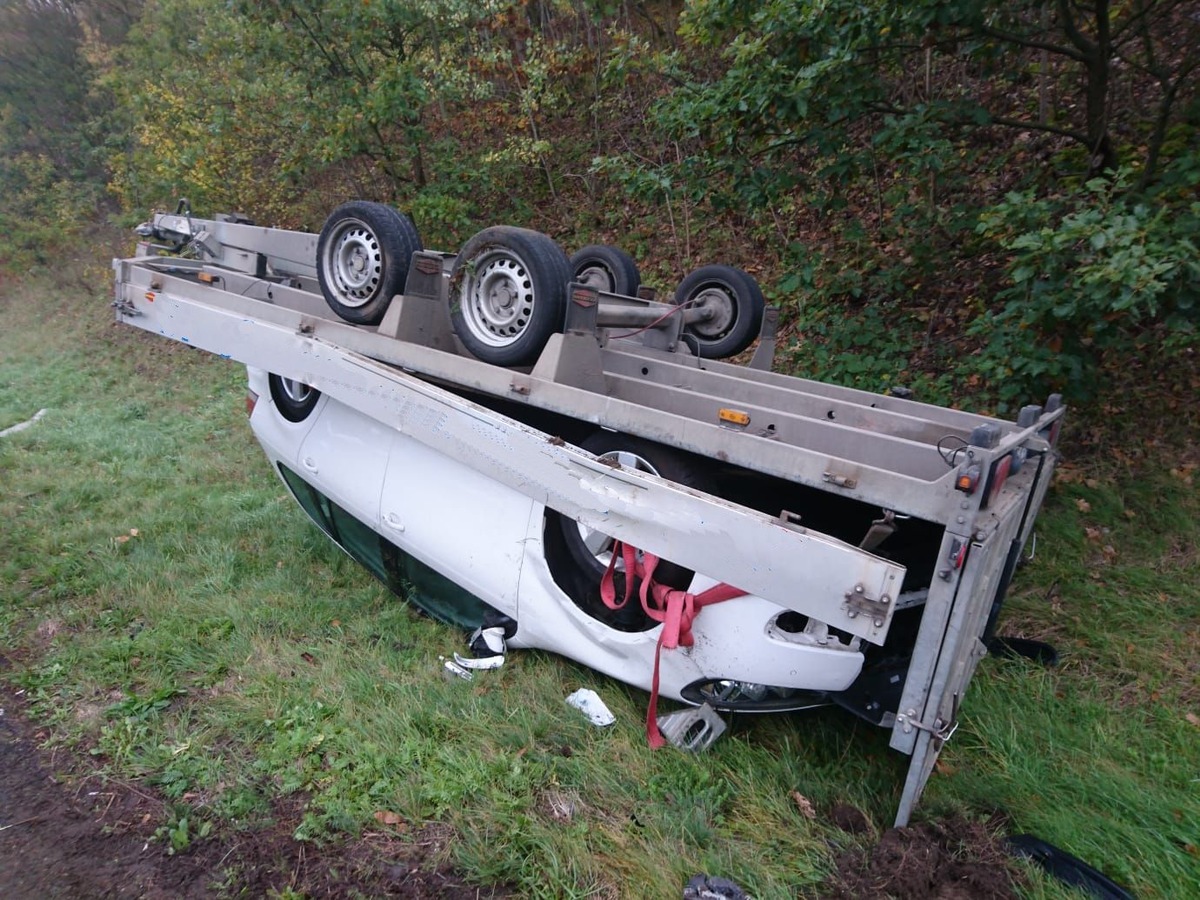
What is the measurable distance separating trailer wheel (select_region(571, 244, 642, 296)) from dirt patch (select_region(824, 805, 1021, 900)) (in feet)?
12.0

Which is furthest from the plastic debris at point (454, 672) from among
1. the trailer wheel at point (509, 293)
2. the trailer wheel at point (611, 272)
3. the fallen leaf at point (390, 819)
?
the trailer wheel at point (611, 272)

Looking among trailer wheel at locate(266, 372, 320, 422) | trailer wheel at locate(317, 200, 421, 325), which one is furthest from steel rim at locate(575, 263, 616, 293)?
trailer wheel at locate(266, 372, 320, 422)

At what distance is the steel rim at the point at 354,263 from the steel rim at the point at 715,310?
80.2 inches

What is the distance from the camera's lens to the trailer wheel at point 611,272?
5113 millimetres

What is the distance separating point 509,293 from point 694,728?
2.10m

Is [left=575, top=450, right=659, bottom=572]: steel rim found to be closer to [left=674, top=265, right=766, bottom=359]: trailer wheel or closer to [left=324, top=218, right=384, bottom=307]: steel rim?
[left=324, top=218, right=384, bottom=307]: steel rim

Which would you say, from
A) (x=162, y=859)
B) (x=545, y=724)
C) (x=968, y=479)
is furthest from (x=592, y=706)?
(x=968, y=479)

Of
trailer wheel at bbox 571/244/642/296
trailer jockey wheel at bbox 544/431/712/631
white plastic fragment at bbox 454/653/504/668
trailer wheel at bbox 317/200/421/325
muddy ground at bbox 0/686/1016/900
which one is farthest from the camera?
trailer wheel at bbox 571/244/642/296

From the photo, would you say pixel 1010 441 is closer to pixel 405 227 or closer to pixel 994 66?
pixel 405 227

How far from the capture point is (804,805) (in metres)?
2.67

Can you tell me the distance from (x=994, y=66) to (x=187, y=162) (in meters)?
11.4

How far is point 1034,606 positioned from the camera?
13.0 feet

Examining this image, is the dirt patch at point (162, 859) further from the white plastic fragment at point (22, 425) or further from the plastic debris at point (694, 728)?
the white plastic fragment at point (22, 425)

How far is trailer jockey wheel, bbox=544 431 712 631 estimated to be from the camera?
123 inches
